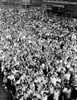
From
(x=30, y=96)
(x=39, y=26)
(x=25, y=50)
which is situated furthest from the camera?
(x=39, y=26)

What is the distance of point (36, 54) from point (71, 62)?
7.26ft

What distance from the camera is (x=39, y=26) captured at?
18.5 m

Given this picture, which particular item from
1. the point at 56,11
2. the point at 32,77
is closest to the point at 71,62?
the point at 32,77

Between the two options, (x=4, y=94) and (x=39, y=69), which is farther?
(x=39, y=69)

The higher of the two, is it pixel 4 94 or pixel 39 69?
pixel 39 69

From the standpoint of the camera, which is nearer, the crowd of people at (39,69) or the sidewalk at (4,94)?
the crowd of people at (39,69)

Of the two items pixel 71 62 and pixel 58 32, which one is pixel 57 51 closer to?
pixel 71 62

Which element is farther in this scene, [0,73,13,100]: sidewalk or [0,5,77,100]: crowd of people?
[0,73,13,100]: sidewalk

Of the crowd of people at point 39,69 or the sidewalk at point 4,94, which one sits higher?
the crowd of people at point 39,69

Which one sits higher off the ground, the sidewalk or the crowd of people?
the crowd of people

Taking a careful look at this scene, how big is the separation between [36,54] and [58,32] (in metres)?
5.60

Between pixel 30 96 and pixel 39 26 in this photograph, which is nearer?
pixel 30 96

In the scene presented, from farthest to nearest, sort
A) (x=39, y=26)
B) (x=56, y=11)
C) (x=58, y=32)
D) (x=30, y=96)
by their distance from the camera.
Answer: (x=56, y=11)
(x=39, y=26)
(x=58, y=32)
(x=30, y=96)

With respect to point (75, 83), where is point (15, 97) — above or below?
below
